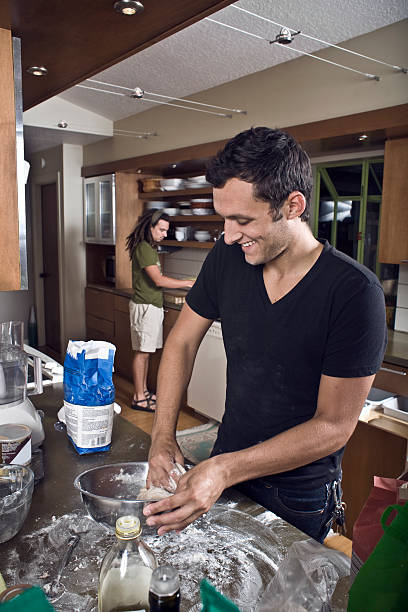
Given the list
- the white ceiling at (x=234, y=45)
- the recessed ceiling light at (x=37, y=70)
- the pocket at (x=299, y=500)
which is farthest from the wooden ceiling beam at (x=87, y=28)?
the white ceiling at (x=234, y=45)

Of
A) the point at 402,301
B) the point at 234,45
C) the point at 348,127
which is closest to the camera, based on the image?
the point at 348,127

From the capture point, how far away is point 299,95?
10.9ft

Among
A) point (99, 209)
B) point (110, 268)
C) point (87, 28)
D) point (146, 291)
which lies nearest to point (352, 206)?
point (146, 291)

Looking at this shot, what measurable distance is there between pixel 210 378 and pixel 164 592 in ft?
11.4

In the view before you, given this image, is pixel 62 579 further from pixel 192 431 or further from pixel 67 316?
pixel 67 316

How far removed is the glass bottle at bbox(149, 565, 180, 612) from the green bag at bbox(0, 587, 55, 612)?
10cm

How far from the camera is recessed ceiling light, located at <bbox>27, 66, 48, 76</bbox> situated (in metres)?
1.61

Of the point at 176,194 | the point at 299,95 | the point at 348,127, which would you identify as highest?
the point at 299,95

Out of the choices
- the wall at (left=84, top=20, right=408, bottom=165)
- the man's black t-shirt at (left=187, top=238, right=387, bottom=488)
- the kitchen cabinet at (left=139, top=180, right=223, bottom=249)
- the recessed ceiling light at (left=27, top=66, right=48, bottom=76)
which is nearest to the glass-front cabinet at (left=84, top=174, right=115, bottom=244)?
the kitchen cabinet at (left=139, top=180, right=223, bottom=249)

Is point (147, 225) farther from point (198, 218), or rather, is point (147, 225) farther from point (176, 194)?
point (176, 194)

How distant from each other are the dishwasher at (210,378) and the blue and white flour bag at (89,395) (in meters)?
2.40

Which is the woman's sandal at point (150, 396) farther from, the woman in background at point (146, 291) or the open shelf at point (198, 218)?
the open shelf at point (198, 218)

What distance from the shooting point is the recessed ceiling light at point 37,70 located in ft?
5.29

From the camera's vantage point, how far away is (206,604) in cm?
49
